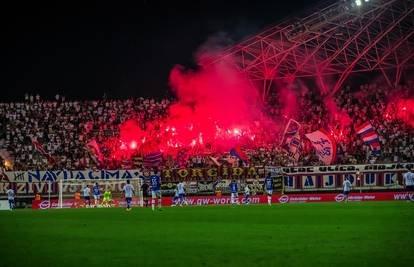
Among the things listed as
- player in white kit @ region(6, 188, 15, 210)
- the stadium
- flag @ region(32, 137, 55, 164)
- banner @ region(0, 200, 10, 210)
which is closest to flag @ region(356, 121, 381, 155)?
the stadium

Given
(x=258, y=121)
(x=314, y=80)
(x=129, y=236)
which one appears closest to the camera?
(x=129, y=236)

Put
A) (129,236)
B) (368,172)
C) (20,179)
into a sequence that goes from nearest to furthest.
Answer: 1. (129,236)
2. (368,172)
3. (20,179)

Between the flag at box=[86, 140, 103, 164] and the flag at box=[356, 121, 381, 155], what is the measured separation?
20.1 meters

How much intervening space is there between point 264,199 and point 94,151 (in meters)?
14.0

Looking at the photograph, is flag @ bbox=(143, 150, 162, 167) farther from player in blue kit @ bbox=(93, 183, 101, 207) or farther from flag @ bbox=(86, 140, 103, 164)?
flag @ bbox=(86, 140, 103, 164)

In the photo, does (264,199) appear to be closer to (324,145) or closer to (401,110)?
(324,145)

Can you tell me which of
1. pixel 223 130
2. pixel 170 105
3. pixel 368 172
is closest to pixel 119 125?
pixel 170 105

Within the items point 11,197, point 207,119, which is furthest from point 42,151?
point 207,119

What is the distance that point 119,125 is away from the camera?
1981 inches

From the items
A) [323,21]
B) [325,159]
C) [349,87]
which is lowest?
[325,159]

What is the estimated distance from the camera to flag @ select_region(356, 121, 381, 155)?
136 feet

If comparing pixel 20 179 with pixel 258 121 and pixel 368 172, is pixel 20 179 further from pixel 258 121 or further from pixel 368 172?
pixel 368 172

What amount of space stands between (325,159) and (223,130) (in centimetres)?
1271

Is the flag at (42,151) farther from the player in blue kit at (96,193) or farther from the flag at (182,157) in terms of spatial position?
the flag at (182,157)
